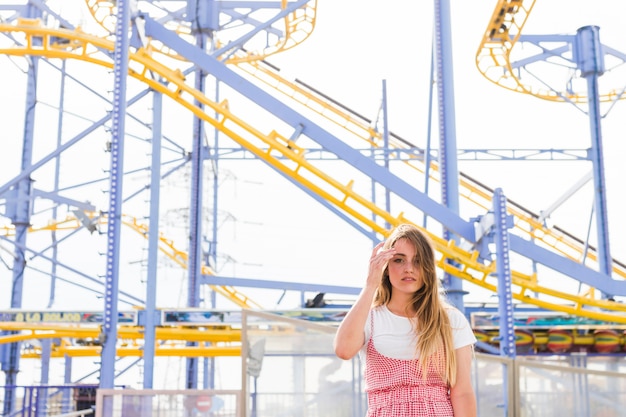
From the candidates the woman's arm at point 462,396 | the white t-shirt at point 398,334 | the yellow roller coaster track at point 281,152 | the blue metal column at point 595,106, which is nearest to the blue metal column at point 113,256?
the yellow roller coaster track at point 281,152

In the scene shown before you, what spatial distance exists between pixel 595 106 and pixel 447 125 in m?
6.10

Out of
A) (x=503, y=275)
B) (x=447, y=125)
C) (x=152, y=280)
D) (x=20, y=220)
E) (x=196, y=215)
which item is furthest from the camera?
(x=196, y=215)

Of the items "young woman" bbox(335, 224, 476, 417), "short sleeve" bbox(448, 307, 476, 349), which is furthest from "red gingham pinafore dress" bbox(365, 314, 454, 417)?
"short sleeve" bbox(448, 307, 476, 349)

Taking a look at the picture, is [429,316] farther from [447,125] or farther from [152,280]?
[152,280]

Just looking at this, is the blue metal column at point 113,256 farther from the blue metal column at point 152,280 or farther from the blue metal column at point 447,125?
the blue metal column at point 447,125

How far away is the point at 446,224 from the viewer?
10.2 meters

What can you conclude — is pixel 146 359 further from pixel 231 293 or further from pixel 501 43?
pixel 501 43

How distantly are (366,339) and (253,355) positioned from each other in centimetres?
131

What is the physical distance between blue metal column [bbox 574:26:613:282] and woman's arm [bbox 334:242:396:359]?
13498 mm

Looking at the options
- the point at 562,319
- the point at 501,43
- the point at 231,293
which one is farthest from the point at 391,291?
the point at 231,293

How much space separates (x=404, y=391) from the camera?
80.1 inches

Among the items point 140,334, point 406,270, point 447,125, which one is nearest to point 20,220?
point 140,334

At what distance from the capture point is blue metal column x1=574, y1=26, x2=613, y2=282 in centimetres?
1502

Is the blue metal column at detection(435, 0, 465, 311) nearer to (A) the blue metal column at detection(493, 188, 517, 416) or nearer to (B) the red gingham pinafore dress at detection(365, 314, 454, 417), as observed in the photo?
(A) the blue metal column at detection(493, 188, 517, 416)
